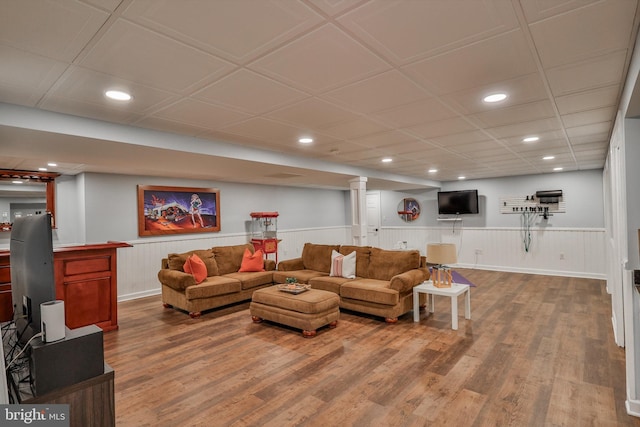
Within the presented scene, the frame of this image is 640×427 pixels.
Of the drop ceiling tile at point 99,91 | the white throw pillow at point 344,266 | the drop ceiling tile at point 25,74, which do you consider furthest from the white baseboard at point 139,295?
the drop ceiling tile at point 25,74

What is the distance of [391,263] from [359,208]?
1589 millimetres

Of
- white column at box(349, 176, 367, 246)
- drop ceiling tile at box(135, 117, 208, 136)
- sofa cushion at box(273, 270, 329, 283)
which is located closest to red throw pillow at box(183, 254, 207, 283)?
sofa cushion at box(273, 270, 329, 283)

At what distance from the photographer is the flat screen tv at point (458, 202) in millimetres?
8328

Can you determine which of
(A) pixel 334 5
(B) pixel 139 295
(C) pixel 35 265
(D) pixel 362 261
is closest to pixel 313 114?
(A) pixel 334 5

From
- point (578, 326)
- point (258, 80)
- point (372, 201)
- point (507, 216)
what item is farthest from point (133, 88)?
point (372, 201)

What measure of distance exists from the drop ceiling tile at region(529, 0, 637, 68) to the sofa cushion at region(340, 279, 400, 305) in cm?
305

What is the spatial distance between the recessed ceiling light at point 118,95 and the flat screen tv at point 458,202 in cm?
781

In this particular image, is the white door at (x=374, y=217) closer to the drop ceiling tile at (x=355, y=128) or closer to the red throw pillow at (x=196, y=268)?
the red throw pillow at (x=196, y=268)

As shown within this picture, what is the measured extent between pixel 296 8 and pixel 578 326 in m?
4.75

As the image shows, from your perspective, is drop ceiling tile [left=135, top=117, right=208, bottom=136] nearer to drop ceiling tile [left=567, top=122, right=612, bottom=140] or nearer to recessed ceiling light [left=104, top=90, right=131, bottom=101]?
recessed ceiling light [left=104, top=90, right=131, bottom=101]

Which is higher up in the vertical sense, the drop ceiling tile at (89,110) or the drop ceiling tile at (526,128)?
the drop ceiling tile at (89,110)

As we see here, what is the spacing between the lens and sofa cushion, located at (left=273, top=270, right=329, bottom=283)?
541cm

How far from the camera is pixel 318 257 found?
19.5ft

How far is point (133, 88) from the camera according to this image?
2287 mm
